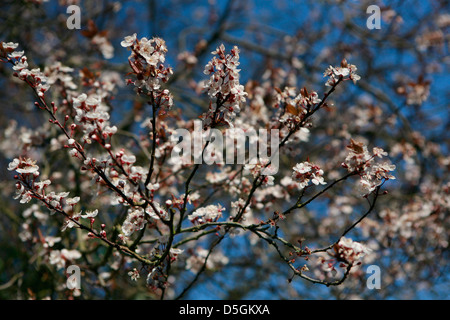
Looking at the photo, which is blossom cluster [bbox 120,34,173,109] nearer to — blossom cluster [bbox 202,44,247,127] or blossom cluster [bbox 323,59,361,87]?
blossom cluster [bbox 202,44,247,127]

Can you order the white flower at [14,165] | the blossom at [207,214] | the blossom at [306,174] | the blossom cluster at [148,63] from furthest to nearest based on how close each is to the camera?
the blossom at [207,214] → the blossom at [306,174] → the white flower at [14,165] → the blossom cluster at [148,63]

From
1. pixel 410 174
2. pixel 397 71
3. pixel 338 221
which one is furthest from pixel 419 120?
pixel 338 221

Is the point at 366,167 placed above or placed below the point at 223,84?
below

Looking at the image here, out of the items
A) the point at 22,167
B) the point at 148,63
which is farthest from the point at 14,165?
the point at 148,63

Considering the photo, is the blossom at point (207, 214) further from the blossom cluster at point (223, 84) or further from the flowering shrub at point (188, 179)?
the blossom cluster at point (223, 84)

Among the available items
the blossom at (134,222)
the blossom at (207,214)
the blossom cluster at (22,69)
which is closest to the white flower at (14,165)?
the blossom cluster at (22,69)

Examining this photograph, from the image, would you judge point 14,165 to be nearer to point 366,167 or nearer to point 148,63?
point 148,63

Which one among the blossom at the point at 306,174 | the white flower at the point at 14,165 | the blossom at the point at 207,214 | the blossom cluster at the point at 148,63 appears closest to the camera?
the blossom cluster at the point at 148,63

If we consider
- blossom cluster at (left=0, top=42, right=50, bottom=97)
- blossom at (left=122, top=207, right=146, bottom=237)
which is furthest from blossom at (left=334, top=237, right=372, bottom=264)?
blossom cluster at (left=0, top=42, right=50, bottom=97)

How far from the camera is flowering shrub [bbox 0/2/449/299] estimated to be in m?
1.86

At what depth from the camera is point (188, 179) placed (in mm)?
1881

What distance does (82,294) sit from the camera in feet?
9.27

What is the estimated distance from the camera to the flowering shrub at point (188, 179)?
6.10ft
